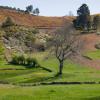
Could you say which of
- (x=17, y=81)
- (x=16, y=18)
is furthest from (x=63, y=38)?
(x=16, y=18)

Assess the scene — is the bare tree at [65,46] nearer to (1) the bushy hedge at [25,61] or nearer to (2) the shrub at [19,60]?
(1) the bushy hedge at [25,61]

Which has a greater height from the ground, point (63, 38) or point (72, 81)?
point (63, 38)

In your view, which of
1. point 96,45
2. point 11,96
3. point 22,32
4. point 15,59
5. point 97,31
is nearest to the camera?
point 11,96

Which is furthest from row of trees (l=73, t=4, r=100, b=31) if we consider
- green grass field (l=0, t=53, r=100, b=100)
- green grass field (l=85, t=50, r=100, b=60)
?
green grass field (l=0, t=53, r=100, b=100)

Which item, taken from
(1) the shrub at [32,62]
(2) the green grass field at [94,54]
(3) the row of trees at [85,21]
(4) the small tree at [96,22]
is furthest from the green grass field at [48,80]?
(4) the small tree at [96,22]

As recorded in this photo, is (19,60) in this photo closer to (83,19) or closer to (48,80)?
(48,80)

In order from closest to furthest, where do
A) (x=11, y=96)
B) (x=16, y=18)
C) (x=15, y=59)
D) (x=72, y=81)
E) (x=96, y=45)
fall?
1. (x=11, y=96)
2. (x=72, y=81)
3. (x=15, y=59)
4. (x=96, y=45)
5. (x=16, y=18)

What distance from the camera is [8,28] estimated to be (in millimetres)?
152625

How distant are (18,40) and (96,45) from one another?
97.6ft

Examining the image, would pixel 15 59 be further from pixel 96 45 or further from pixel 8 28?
pixel 8 28

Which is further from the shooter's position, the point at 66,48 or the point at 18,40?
the point at 18,40

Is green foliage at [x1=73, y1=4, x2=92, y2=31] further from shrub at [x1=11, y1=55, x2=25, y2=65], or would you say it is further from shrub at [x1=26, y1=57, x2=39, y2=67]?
shrub at [x1=26, y1=57, x2=39, y2=67]

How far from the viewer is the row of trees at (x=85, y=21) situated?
162875mm

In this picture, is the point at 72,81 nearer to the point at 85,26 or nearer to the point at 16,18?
the point at 85,26
